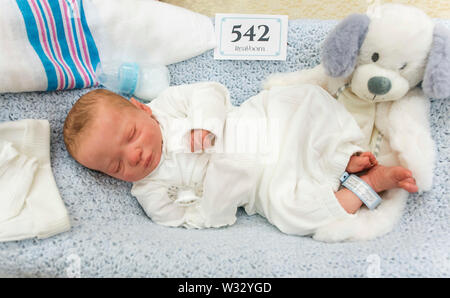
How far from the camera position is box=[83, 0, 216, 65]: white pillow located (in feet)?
3.37

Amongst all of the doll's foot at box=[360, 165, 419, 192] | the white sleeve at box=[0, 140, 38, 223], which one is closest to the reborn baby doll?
the doll's foot at box=[360, 165, 419, 192]

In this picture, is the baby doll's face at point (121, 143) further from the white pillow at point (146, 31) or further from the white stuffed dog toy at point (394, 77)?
the white stuffed dog toy at point (394, 77)

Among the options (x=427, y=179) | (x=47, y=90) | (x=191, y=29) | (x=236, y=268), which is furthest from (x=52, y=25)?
(x=427, y=179)

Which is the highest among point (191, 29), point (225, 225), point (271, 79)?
point (191, 29)

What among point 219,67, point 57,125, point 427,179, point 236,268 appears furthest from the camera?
point 219,67

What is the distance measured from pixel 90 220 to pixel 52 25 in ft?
1.65

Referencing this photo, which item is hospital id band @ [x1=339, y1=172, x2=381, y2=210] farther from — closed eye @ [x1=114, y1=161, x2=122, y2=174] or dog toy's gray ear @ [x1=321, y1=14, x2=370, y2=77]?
closed eye @ [x1=114, y1=161, x2=122, y2=174]

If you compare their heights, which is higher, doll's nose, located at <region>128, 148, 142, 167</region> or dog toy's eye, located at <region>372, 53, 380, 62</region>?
dog toy's eye, located at <region>372, 53, 380, 62</region>

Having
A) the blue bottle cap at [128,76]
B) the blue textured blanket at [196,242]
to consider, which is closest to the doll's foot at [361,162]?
the blue textured blanket at [196,242]

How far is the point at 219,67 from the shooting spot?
1.12m

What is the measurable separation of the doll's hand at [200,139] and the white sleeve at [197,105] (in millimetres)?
12

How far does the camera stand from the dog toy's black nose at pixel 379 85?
0.85 meters

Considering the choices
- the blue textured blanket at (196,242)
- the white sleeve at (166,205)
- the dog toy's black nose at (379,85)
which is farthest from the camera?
the white sleeve at (166,205)
